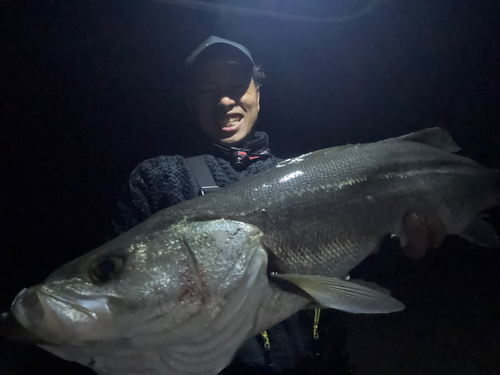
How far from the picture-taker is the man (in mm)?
1331

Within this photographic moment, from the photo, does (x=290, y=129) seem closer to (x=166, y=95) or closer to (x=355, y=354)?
(x=166, y=95)

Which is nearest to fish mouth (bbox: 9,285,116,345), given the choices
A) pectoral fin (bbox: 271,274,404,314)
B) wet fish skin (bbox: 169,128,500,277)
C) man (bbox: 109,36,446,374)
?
wet fish skin (bbox: 169,128,500,277)

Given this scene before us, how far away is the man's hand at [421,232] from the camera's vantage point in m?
1.24

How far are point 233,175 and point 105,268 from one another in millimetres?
1084

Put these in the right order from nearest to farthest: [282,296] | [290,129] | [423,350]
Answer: [282,296] → [423,350] → [290,129]

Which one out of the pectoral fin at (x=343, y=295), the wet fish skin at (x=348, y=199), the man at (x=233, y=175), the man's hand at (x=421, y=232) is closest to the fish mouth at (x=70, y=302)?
the wet fish skin at (x=348, y=199)

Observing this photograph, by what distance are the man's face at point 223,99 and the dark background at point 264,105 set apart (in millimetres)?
733

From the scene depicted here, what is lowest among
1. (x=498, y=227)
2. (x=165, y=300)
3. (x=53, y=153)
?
(x=498, y=227)

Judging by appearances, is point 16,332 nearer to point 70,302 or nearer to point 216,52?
point 70,302

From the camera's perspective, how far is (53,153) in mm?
2881

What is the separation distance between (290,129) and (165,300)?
101 inches

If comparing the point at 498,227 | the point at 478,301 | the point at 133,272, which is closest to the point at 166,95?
the point at 133,272

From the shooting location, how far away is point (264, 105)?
122 inches

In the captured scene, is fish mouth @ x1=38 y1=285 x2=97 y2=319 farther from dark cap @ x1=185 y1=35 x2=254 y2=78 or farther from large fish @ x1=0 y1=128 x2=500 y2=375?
dark cap @ x1=185 y1=35 x2=254 y2=78
